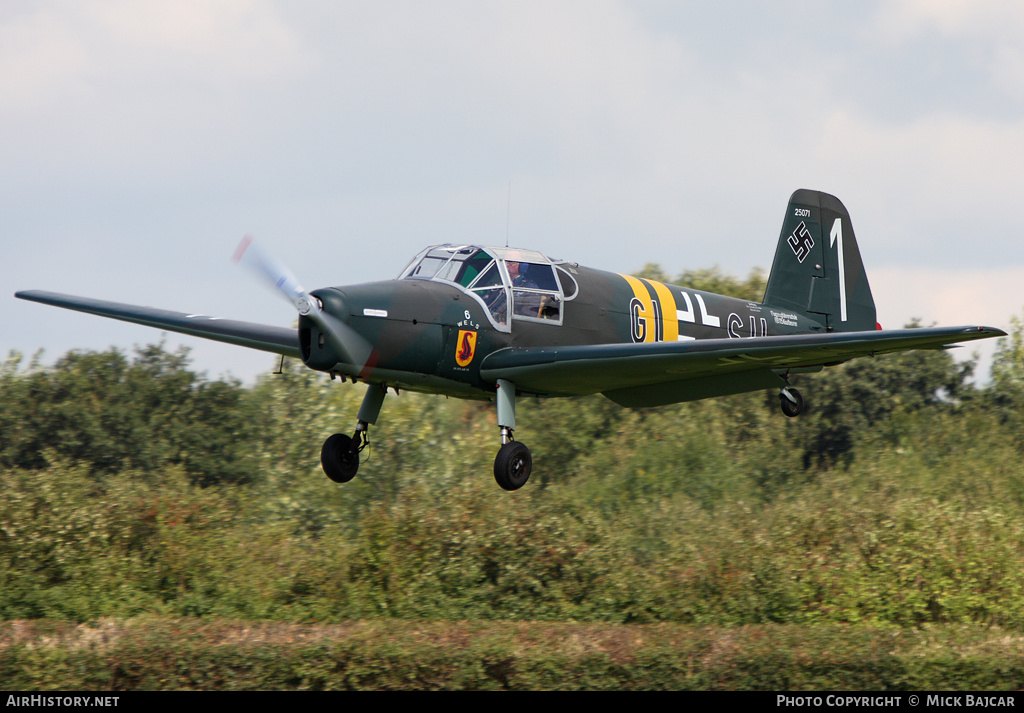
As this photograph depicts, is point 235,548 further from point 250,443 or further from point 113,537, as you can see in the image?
point 250,443

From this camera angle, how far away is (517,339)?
13.3 meters

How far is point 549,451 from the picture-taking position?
109 feet

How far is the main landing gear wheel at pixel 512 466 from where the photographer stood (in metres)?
12.8

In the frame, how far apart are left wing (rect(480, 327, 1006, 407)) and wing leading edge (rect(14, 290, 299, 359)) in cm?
335

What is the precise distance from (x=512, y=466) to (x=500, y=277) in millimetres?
2298

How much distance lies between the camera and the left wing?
11.8 m

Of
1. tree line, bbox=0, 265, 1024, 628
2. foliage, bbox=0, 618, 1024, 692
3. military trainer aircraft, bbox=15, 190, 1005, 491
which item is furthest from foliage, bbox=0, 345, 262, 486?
military trainer aircraft, bbox=15, 190, 1005, 491

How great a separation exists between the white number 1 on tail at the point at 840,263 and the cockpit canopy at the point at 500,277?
21.7ft

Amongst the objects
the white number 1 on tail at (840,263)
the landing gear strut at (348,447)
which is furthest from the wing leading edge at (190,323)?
Answer: the white number 1 on tail at (840,263)

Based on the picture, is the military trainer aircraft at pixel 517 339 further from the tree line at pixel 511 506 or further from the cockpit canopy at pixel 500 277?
the tree line at pixel 511 506

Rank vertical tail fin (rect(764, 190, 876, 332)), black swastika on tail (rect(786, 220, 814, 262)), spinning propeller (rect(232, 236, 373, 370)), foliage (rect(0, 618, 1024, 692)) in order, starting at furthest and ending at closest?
foliage (rect(0, 618, 1024, 692))
black swastika on tail (rect(786, 220, 814, 262))
vertical tail fin (rect(764, 190, 876, 332))
spinning propeller (rect(232, 236, 373, 370))

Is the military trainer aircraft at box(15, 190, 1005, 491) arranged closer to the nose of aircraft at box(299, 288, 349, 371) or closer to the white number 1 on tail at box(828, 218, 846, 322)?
the nose of aircraft at box(299, 288, 349, 371)
